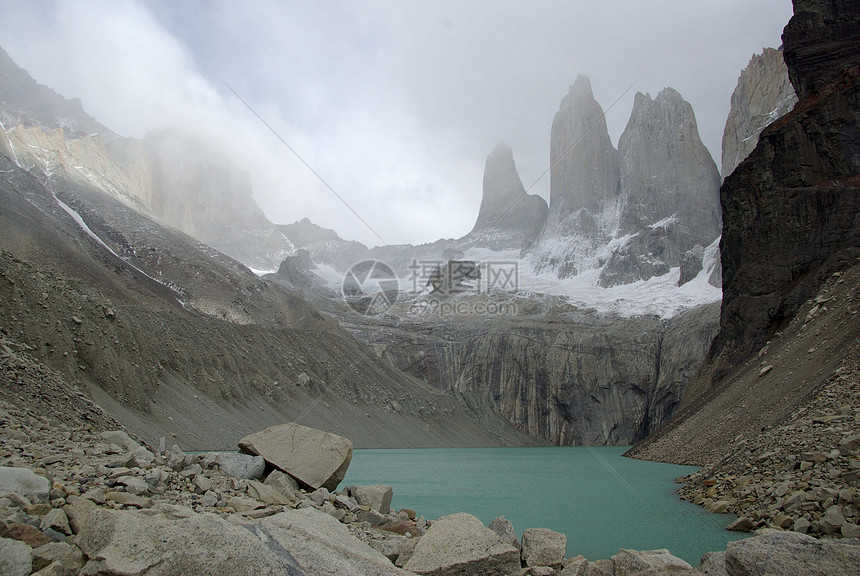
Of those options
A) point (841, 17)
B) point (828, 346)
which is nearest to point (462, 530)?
point (828, 346)

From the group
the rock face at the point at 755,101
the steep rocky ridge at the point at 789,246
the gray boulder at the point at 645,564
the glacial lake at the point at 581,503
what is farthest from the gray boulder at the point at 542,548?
the rock face at the point at 755,101

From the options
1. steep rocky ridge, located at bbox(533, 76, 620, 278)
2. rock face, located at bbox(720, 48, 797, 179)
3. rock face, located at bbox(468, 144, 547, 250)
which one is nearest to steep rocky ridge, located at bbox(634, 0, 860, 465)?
rock face, located at bbox(720, 48, 797, 179)

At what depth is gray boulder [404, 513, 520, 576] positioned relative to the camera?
24.1ft

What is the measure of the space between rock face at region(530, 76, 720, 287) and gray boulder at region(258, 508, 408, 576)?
12561cm

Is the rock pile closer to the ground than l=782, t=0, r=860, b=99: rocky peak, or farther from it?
closer to the ground

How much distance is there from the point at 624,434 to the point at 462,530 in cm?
8912

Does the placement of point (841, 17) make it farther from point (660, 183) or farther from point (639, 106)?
point (639, 106)

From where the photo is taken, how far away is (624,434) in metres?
89.8

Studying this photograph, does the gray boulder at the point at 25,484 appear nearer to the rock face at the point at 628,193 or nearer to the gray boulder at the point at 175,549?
the gray boulder at the point at 175,549

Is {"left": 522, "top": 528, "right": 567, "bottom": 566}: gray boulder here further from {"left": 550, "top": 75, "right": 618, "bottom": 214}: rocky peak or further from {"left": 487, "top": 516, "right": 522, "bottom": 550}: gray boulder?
{"left": 550, "top": 75, "right": 618, "bottom": 214}: rocky peak

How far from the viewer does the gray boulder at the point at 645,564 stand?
7.24 meters

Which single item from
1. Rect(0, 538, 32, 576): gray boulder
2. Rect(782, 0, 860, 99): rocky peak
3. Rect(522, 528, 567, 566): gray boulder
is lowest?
Rect(522, 528, 567, 566): gray boulder

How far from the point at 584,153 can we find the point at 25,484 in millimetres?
154596

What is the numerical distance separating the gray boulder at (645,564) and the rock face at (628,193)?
405ft
